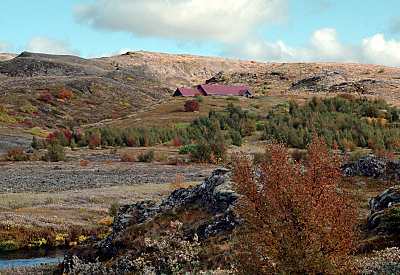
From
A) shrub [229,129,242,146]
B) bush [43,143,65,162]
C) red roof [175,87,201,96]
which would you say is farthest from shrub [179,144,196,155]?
red roof [175,87,201,96]

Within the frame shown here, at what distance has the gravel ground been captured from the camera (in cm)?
4291

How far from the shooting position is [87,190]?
40.5 meters

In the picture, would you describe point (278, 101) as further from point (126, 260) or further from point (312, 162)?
point (312, 162)

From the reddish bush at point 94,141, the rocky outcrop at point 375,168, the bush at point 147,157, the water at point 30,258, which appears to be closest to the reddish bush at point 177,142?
the reddish bush at point 94,141

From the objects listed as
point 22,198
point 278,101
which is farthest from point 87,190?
point 278,101

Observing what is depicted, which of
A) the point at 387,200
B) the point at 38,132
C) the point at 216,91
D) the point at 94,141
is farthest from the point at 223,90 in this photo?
the point at 387,200

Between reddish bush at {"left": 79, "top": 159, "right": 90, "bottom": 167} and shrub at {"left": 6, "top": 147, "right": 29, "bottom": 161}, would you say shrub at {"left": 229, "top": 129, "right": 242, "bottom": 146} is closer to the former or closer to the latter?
reddish bush at {"left": 79, "top": 159, "right": 90, "bottom": 167}

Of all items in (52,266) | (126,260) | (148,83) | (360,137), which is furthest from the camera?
(148,83)

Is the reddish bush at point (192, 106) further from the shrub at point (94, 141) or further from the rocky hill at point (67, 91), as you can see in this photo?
the shrub at point (94, 141)

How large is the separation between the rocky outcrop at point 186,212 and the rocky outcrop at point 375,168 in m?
5.25

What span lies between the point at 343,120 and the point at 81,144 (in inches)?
1228

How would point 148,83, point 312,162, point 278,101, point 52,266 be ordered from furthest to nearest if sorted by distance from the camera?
point 148,83, point 278,101, point 52,266, point 312,162

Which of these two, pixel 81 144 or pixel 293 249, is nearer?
pixel 293 249

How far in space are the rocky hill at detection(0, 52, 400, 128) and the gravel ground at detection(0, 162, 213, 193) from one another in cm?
4288
